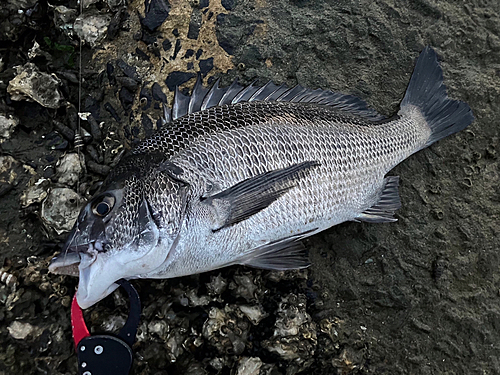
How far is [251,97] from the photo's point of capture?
2186mm

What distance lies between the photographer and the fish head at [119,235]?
5.56 feet

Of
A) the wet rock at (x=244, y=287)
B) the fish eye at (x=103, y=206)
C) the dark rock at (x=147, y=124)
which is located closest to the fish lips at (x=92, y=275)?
the fish eye at (x=103, y=206)

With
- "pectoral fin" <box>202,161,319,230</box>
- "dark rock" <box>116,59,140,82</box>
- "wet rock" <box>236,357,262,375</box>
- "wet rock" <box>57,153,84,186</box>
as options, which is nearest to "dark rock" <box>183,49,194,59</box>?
"dark rock" <box>116,59,140,82</box>

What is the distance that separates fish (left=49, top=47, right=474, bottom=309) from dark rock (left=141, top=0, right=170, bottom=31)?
2.15ft

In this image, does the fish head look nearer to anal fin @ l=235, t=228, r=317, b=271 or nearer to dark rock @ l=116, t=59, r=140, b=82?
anal fin @ l=235, t=228, r=317, b=271

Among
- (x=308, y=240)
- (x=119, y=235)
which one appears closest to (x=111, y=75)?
(x=119, y=235)

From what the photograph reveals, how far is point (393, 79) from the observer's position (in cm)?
256

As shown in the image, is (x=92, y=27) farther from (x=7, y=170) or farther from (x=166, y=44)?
(x=7, y=170)

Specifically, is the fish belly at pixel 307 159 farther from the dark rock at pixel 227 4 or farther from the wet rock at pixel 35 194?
the dark rock at pixel 227 4

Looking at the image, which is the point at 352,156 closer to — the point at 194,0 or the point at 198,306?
the point at 198,306

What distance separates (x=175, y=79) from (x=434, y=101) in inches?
66.4

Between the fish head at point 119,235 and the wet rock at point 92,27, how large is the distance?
1145 millimetres

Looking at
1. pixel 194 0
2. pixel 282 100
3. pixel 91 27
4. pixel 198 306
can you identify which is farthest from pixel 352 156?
pixel 91 27

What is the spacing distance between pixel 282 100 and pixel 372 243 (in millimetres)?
1051
